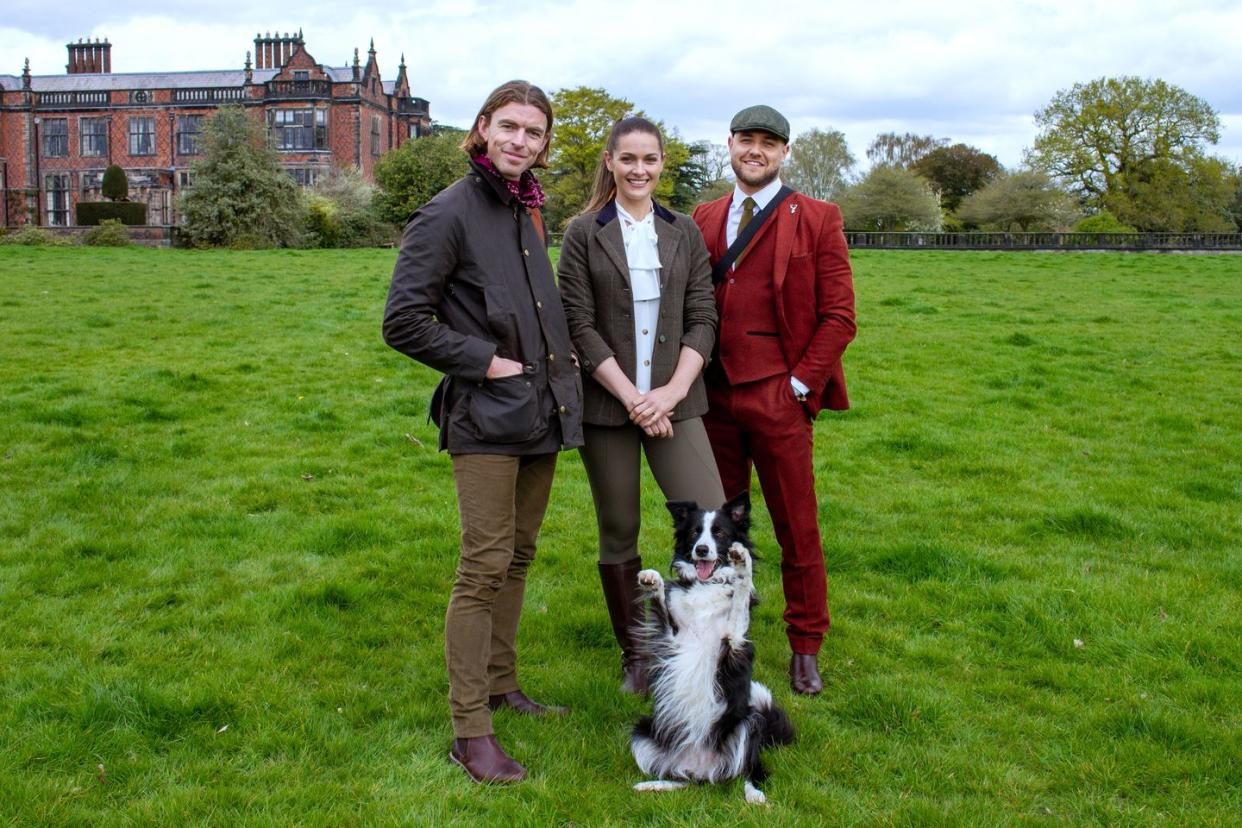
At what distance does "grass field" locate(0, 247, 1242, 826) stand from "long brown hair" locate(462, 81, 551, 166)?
2662 mm

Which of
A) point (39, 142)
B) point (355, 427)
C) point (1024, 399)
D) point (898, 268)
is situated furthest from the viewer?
point (39, 142)

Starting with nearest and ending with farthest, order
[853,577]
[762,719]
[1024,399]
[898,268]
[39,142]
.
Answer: [762,719]
[853,577]
[1024,399]
[898,268]
[39,142]

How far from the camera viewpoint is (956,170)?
6994 cm

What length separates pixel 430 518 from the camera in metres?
7.60

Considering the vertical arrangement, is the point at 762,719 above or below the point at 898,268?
below

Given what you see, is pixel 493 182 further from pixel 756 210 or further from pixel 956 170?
pixel 956 170

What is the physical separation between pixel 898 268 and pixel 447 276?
26.7 m

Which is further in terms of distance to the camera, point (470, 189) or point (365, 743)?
point (365, 743)

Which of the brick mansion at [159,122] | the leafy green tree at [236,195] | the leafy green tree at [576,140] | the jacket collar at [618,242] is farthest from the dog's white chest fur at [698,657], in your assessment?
Answer: the brick mansion at [159,122]

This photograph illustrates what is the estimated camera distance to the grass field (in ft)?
13.3

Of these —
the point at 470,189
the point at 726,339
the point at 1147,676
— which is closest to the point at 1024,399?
the point at 1147,676

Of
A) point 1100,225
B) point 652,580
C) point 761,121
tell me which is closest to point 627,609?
point 652,580

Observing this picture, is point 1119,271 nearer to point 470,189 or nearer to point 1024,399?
→ point 1024,399

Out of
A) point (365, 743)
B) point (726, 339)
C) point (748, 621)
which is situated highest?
point (726, 339)
